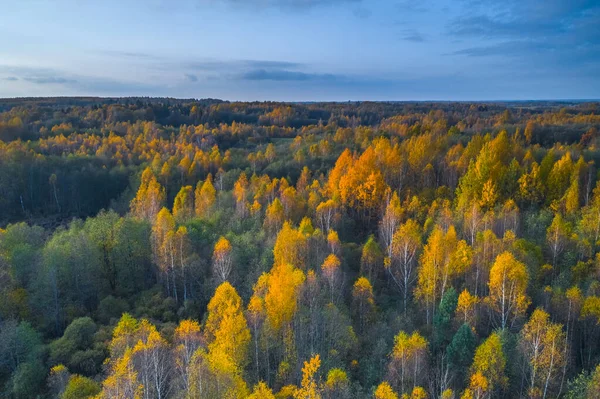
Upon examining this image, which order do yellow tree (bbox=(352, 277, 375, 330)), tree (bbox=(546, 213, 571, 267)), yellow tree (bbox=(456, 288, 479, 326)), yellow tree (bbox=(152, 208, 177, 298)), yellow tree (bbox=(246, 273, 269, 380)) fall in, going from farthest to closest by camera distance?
1. yellow tree (bbox=(152, 208, 177, 298))
2. tree (bbox=(546, 213, 571, 267))
3. yellow tree (bbox=(352, 277, 375, 330))
4. yellow tree (bbox=(456, 288, 479, 326))
5. yellow tree (bbox=(246, 273, 269, 380))

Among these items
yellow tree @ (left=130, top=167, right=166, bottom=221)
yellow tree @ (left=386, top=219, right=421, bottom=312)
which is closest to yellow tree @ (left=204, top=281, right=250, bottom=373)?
yellow tree @ (left=386, top=219, right=421, bottom=312)

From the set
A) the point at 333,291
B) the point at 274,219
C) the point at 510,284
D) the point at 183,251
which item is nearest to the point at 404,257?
the point at 333,291

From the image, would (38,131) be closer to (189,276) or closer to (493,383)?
(189,276)

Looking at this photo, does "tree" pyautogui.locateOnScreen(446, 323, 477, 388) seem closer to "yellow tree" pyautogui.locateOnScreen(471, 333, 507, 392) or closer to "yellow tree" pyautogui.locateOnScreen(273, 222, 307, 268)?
"yellow tree" pyautogui.locateOnScreen(471, 333, 507, 392)

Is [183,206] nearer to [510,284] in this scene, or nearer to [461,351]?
[461,351]

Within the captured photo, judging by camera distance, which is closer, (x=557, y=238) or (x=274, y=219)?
(x=557, y=238)

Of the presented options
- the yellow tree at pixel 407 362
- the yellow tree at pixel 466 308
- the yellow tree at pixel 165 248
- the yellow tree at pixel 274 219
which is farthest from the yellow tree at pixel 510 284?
the yellow tree at pixel 165 248
